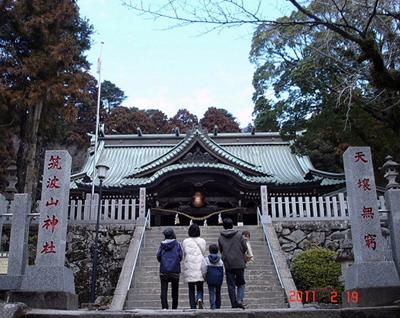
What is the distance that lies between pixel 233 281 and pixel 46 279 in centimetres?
294

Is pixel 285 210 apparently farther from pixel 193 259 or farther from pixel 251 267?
pixel 193 259

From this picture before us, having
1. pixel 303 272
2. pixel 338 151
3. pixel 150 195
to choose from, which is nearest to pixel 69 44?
pixel 150 195

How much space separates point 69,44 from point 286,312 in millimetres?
13090

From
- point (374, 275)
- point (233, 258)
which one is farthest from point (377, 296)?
point (233, 258)

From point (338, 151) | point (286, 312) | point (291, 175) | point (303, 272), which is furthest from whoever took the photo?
point (338, 151)

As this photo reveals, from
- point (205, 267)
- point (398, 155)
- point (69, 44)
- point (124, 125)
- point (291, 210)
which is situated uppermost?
point (124, 125)

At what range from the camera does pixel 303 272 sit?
41.6ft

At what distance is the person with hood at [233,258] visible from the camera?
293 inches

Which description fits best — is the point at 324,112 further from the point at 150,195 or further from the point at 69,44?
the point at 69,44

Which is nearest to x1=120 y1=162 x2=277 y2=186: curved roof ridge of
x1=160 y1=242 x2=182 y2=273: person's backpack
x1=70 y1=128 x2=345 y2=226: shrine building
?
x1=70 y1=128 x2=345 y2=226: shrine building

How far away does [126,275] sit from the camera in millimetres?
11531

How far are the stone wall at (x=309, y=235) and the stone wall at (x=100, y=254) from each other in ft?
16.2
